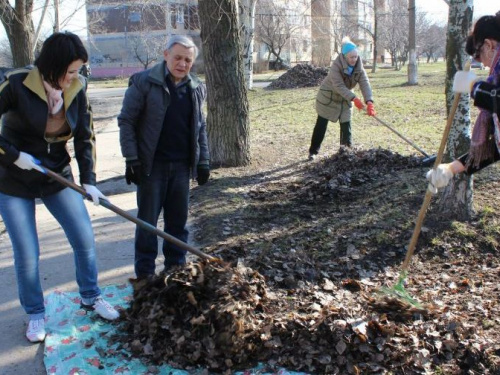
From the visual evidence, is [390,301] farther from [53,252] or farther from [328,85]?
[328,85]

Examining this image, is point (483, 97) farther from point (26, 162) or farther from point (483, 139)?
point (26, 162)

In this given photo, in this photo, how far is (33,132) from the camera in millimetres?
3125

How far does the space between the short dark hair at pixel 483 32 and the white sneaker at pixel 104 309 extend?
280 centimetres

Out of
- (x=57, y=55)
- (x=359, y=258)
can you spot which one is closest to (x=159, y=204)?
(x=57, y=55)

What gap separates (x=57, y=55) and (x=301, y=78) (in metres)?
21.5

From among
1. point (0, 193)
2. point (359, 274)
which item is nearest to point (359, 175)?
point (359, 274)

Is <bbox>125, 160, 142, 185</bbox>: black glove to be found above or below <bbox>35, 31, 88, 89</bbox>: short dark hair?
below

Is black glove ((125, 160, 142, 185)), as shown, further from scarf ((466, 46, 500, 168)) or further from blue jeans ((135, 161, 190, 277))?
scarf ((466, 46, 500, 168))

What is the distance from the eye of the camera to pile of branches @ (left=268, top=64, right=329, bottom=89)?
23.3 metres

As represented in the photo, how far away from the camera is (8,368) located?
313 centimetres

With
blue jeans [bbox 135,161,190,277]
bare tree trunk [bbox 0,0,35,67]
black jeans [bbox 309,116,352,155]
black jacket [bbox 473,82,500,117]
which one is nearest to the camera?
black jacket [bbox 473,82,500,117]

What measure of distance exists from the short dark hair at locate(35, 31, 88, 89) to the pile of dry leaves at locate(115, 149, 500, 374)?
1441 millimetres

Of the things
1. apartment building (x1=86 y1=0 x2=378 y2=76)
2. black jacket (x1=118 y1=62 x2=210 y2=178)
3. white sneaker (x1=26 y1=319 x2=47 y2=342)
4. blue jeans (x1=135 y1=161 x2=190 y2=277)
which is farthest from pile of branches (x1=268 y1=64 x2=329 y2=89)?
white sneaker (x1=26 y1=319 x2=47 y2=342)

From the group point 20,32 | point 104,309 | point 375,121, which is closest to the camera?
point 104,309
